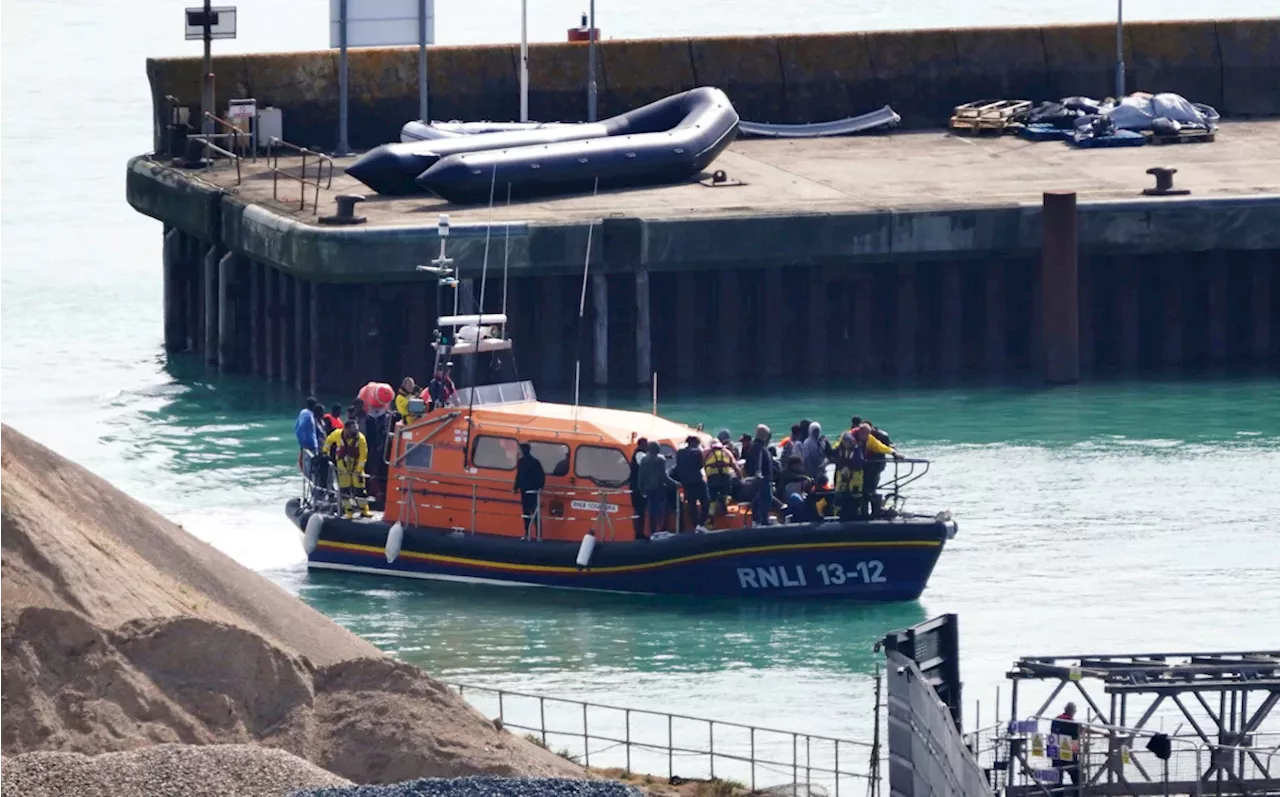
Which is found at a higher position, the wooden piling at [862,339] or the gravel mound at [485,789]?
the wooden piling at [862,339]

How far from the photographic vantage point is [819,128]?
4366cm

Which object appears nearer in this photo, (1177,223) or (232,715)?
(232,715)

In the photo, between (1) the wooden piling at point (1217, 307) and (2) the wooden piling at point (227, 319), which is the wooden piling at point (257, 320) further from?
(1) the wooden piling at point (1217, 307)

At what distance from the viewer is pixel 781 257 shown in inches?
1403

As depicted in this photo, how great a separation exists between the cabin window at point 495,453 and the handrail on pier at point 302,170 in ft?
37.3

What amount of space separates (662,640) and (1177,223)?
14.7 m

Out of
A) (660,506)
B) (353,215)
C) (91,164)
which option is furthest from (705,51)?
(91,164)

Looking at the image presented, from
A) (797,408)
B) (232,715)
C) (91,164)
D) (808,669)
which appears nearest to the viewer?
(232,715)

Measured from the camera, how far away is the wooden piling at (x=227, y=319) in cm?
3775

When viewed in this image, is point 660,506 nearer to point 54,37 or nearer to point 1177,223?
point 1177,223

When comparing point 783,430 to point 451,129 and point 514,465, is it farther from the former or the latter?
point 451,129

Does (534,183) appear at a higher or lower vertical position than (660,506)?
higher

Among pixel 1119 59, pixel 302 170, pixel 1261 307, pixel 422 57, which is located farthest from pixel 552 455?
pixel 1119 59

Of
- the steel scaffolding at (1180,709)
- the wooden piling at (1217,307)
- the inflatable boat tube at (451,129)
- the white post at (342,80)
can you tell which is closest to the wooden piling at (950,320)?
the wooden piling at (1217,307)
